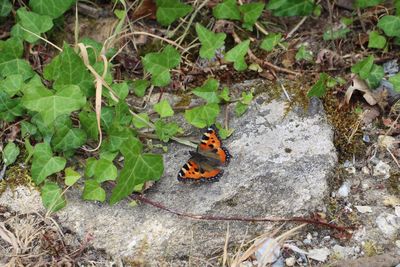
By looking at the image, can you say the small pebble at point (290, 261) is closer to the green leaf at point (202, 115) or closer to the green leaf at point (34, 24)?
the green leaf at point (202, 115)

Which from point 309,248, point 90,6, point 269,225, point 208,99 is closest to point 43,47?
point 90,6

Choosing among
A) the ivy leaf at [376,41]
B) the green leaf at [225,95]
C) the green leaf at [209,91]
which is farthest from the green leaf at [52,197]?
the ivy leaf at [376,41]

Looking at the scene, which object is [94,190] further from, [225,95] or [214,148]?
[225,95]

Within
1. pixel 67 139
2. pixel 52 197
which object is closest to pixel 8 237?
pixel 52 197

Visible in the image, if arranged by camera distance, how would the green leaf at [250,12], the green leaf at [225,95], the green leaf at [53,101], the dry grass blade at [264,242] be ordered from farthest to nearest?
the green leaf at [250,12]
the green leaf at [225,95]
the green leaf at [53,101]
the dry grass blade at [264,242]

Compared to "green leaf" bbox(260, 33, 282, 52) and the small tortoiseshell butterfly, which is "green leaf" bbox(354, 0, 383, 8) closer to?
"green leaf" bbox(260, 33, 282, 52)
